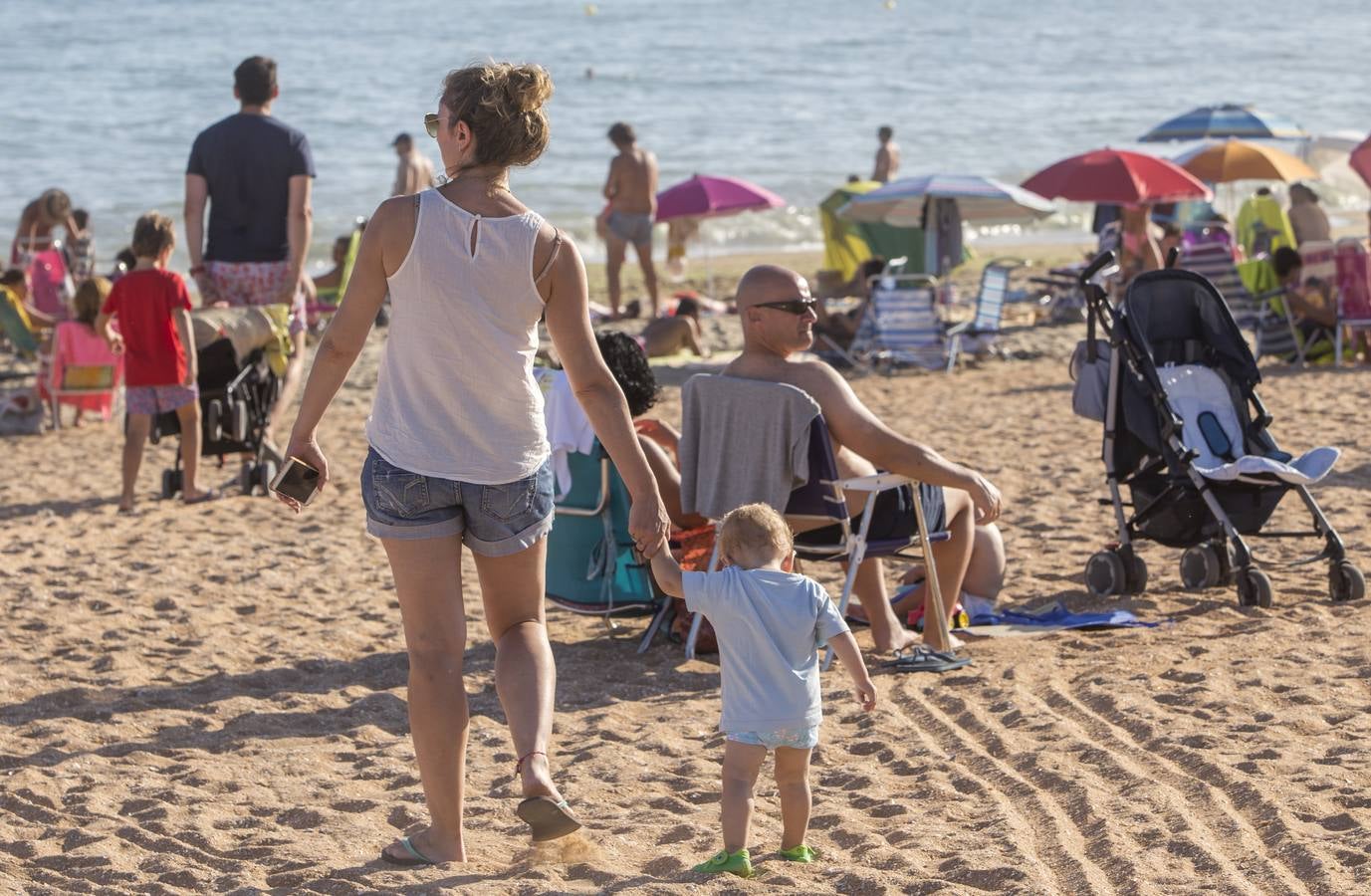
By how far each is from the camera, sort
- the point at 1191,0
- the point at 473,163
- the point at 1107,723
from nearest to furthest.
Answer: the point at 473,163
the point at 1107,723
the point at 1191,0

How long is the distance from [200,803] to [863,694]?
1.64 metres

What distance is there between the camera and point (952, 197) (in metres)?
13.1

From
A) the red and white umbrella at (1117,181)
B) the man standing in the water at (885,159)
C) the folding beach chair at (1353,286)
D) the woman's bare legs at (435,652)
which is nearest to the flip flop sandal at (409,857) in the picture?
the woman's bare legs at (435,652)

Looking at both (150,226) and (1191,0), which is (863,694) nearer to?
(150,226)

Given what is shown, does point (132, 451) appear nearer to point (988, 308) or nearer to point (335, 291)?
point (988, 308)

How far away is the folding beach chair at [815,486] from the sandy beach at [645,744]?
380 mm

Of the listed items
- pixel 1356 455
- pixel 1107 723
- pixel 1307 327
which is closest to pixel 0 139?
pixel 1307 327

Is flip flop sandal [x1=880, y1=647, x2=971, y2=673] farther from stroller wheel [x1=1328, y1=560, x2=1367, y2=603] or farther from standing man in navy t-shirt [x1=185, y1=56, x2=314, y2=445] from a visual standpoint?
standing man in navy t-shirt [x1=185, y1=56, x2=314, y2=445]

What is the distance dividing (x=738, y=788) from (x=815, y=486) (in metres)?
1.67

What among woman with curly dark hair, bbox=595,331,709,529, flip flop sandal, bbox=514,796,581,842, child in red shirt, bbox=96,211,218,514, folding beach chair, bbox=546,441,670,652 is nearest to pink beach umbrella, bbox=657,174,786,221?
child in red shirt, bbox=96,211,218,514

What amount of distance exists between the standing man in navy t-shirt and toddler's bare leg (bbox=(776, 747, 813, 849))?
4.32m

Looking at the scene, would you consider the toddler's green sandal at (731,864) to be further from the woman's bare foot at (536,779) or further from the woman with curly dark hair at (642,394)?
the woman with curly dark hair at (642,394)

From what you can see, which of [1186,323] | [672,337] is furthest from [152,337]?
[672,337]

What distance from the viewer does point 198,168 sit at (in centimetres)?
728
